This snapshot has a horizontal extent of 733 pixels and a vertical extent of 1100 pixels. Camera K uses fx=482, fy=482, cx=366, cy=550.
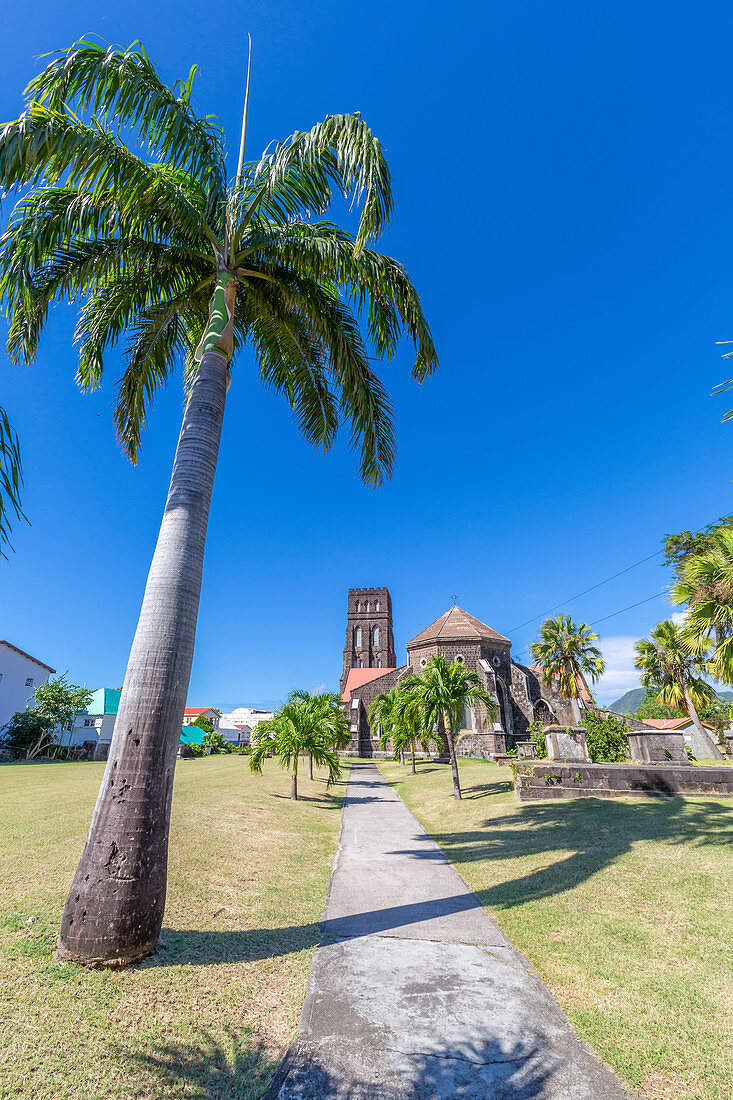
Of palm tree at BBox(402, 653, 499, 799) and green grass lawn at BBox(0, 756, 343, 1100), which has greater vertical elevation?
palm tree at BBox(402, 653, 499, 799)

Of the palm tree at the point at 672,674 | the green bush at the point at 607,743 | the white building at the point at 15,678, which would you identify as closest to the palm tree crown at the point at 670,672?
the palm tree at the point at 672,674

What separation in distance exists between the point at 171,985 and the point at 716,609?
12.2m

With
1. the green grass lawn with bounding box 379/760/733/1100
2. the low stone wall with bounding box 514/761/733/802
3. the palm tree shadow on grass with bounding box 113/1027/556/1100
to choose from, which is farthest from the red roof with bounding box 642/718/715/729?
the palm tree shadow on grass with bounding box 113/1027/556/1100

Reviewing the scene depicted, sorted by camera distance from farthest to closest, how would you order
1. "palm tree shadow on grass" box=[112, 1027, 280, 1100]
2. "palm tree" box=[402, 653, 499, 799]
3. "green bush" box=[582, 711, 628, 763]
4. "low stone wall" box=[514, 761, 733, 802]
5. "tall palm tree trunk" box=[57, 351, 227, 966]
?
"green bush" box=[582, 711, 628, 763], "palm tree" box=[402, 653, 499, 799], "low stone wall" box=[514, 761, 733, 802], "tall palm tree trunk" box=[57, 351, 227, 966], "palm tree shadow on grass" box=[112, 1027, 280, 1100]

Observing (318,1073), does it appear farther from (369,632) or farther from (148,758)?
(369,632)

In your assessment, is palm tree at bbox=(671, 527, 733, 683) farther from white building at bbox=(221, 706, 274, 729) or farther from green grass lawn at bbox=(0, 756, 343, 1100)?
white building at bbox=(221, 706, 274, 729)

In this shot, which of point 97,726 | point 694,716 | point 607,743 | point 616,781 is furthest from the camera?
point 97,726

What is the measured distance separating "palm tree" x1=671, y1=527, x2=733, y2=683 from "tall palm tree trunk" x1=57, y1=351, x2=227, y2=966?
413 inches

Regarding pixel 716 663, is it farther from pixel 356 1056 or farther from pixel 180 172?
pixel 180 172

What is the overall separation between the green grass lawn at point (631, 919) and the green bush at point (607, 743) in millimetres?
4662

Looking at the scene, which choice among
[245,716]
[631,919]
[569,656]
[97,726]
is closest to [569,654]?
[569,656]

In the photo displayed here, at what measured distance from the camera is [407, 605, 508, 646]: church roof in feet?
119

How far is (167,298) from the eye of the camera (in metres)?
7.66

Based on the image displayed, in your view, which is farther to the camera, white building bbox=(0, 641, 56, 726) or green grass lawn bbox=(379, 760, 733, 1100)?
white building bbox=(0, 641, 56, 726)
